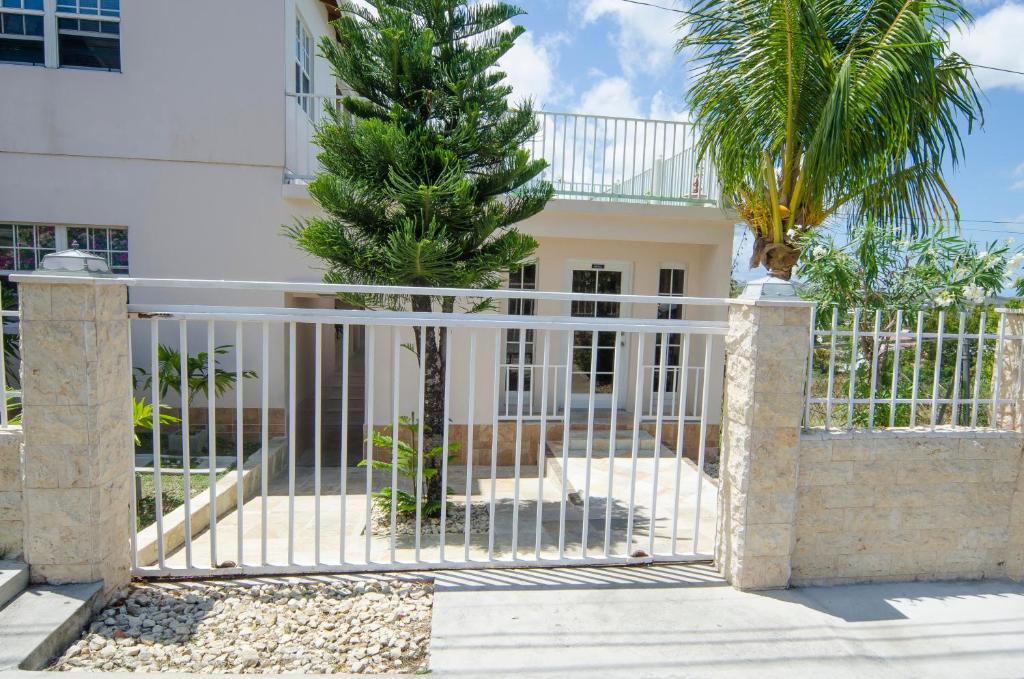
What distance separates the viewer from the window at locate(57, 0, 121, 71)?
7121 mm

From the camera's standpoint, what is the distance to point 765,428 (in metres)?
3.35

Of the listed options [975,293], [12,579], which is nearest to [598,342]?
[975,293]

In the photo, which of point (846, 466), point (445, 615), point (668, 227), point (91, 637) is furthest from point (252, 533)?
point (668, 227)

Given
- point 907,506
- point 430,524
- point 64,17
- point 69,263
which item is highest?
point 64,17

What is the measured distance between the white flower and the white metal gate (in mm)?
1553

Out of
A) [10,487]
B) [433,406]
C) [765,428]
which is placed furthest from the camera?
[433,406]

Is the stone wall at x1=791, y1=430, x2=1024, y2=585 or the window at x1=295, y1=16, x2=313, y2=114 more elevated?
the window at x1=295, y1=16, x2=313, y2=114

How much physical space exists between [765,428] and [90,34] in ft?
28.6

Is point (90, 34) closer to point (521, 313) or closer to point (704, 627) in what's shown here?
point (521, 313)

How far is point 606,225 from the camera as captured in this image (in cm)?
774

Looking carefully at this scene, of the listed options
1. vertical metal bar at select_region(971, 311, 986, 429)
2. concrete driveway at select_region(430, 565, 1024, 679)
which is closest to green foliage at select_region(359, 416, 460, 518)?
concrete driveway at select_region(430, 565, 1024, 679)

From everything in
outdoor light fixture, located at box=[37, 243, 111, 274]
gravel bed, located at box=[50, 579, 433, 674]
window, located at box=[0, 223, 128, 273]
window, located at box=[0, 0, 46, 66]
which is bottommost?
gravel bed, located at box=[50, 579, 433, 674]

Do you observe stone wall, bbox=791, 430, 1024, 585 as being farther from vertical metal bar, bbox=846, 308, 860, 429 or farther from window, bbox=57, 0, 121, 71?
window, bbox=57, 0, 121, 71

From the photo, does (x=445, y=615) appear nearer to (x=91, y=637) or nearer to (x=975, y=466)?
(x=91, y=637)
